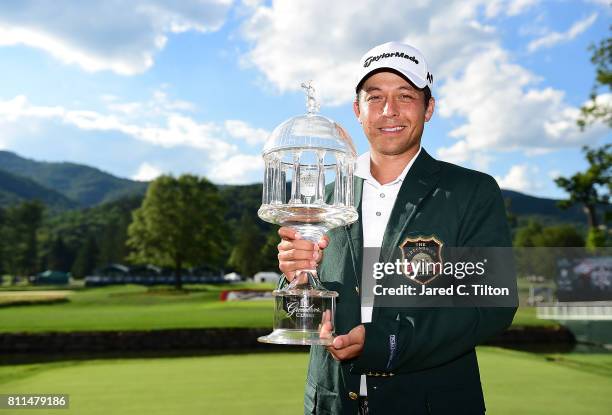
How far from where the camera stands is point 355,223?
2.27 m

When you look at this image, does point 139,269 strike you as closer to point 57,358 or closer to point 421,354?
point 57,358

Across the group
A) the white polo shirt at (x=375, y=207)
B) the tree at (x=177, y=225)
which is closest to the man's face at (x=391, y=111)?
the white polo shirt at (x=375, y=207)

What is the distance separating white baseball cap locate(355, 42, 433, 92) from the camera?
214 cm

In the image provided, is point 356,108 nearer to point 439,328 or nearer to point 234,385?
point 439,328

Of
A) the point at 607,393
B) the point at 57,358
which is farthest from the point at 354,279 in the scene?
the point at 57,358

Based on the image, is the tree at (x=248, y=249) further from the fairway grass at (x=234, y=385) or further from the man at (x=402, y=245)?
the man at (x=402, y=245)

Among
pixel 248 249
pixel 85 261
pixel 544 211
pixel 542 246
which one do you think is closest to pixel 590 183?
pixel 248 249

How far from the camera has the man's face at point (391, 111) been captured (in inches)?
86.7

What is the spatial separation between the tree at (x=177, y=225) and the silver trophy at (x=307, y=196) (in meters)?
38.8

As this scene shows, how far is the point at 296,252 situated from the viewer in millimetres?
2209

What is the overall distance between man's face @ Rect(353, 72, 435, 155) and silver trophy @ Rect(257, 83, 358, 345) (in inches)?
9.5

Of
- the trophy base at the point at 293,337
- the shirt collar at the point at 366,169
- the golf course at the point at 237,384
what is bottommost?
the golf course at the point at 237,384

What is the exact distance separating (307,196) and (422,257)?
1.89 feet

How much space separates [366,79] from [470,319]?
3.39ft
